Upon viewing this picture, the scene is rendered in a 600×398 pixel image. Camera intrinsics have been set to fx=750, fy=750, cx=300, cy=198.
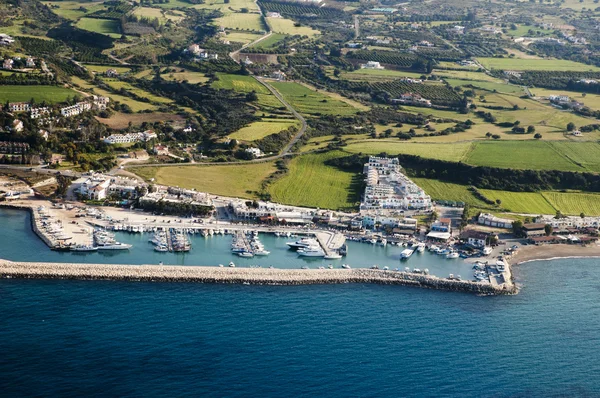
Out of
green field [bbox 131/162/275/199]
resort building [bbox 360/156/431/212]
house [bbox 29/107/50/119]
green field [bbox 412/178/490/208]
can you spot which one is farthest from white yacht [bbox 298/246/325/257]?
house [bbox 29/107/50/119]

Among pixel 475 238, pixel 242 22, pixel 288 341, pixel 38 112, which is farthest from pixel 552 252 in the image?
pixel 242 22

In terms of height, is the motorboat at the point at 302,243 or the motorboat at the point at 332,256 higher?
the motorboat at the point at 302,243

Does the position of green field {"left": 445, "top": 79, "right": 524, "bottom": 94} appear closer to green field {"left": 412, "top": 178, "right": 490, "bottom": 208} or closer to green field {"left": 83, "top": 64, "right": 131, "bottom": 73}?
green field {"left": 412, "top": 178, "right": 490, "bottom": 208}

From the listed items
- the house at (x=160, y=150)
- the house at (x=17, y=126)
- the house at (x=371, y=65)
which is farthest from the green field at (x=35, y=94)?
the house at (x=371, y=65)

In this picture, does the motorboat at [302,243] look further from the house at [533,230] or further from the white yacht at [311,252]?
the house at [533,230]

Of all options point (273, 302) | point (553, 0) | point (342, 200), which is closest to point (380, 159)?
point (342, 200)

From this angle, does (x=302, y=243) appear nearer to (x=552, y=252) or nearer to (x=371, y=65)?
(x=552, y=252)
